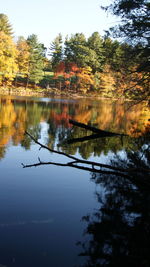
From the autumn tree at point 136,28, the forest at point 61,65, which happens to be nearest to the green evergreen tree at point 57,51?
the forest at point 61,65

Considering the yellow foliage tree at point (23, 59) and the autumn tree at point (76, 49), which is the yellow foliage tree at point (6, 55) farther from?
the autumn tree at point (76, 49)

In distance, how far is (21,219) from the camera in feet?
21.6

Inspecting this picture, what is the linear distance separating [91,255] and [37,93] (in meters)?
Answer: 62.1

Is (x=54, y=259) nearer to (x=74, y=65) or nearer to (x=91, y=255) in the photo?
(x=91, y=255)

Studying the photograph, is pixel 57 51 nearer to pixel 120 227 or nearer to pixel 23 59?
pixel 23 59

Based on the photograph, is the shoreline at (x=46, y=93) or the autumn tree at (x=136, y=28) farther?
the shoreline at (x=46, y=93)

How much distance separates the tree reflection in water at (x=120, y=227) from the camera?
16.2 feet

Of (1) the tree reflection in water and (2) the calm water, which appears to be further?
(2) the calm water

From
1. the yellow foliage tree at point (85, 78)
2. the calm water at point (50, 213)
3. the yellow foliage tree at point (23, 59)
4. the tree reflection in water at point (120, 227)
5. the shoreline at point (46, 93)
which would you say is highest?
the yellow foliage tree at point (23, 59)

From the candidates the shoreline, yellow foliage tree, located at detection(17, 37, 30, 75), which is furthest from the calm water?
yellow foliage tree, located at detection(17, 37, 30, 75)

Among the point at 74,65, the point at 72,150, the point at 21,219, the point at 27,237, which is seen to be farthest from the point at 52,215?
the point at 74,65

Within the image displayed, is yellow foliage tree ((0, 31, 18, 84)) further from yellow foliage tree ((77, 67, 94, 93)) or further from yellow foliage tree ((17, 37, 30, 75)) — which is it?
yellow foliage tree ((77, 67, 94, 93))

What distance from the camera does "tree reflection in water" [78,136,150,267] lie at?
4938 millimetres

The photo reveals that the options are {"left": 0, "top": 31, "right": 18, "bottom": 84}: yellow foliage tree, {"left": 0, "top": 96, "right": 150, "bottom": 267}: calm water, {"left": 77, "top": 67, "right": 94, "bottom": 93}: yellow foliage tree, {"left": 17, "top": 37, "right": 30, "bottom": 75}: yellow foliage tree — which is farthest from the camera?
{"left": 77, "top": 67, "right": 94, "bottom": 93}: yellow foliage tree
